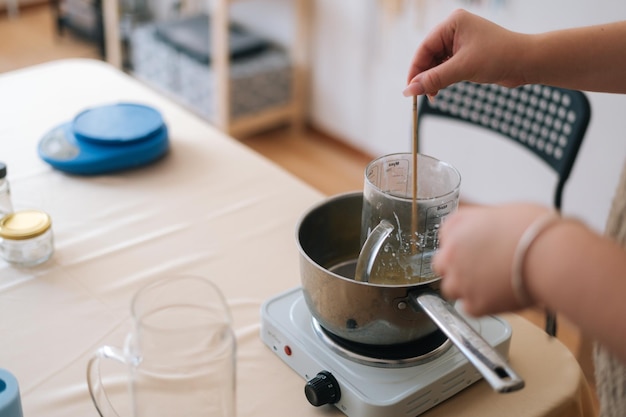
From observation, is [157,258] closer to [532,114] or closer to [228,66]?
[532,114]

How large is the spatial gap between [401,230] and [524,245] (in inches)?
10.9

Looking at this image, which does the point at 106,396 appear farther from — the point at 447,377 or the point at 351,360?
the point at 447,377

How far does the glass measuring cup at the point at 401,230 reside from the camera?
926 mm

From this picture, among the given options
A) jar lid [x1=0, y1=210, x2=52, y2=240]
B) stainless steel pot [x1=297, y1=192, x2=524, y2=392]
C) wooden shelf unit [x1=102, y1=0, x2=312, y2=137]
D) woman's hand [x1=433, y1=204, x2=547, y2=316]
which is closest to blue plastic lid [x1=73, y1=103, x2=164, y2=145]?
jar lid [x1=0, y1=210, x2=52, y2=240]

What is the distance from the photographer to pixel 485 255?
2.33ft

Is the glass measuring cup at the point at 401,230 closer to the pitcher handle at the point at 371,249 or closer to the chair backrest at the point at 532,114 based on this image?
the pitcher handle at the point at 371,249

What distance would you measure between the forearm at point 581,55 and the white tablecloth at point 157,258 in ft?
1.17

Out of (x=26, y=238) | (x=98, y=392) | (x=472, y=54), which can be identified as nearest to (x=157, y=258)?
(x=26, y=238)

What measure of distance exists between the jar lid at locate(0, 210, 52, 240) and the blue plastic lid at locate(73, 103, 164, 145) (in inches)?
10.5

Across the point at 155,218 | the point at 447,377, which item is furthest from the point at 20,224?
the point at 447,377

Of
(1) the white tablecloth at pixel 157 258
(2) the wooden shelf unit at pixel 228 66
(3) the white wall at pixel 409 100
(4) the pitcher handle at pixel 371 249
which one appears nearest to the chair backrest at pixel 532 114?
(3) the white wall at pixel 409 100

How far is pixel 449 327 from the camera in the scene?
31.1 inches

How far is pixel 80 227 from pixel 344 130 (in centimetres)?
188

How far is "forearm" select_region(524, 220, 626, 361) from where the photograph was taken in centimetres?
66
